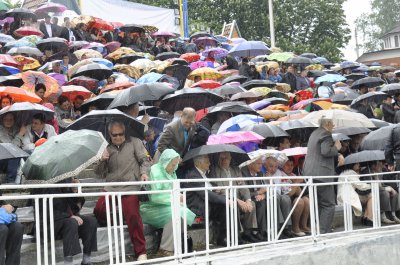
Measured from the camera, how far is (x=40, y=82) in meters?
14.0

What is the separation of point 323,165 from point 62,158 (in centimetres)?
401

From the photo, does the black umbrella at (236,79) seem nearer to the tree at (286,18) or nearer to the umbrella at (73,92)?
the umbrella at (73,92)

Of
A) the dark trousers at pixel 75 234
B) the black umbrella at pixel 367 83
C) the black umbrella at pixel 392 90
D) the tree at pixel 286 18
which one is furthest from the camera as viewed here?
the tree at pixel 286 18

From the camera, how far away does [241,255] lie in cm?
770

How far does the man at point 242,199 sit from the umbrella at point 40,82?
526cm

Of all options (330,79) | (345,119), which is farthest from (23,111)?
(330,79)

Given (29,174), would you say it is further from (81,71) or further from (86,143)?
(81,71)

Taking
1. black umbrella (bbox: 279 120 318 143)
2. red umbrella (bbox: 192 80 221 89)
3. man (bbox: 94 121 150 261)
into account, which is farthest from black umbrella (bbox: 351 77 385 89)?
man (bbox: 94 121 150 261)

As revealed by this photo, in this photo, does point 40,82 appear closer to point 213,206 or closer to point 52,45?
point 52,45

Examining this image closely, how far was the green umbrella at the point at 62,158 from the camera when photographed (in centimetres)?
750

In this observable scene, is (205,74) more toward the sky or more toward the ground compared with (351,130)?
more toward the sky

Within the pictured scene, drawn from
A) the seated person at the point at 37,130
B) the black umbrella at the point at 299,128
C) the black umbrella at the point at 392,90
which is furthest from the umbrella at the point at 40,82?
the black umbrella at the point at 392,90

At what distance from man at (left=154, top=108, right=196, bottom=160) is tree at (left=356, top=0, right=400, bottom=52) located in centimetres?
7842

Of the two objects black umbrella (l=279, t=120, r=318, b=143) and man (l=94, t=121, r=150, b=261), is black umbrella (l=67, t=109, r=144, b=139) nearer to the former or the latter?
man (l=94, t=121, r=150, b=261)
